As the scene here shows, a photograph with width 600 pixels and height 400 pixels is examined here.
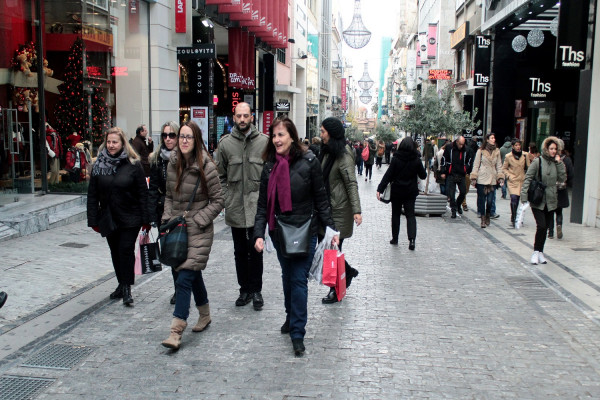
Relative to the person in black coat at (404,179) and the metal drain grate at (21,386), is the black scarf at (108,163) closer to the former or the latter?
the metal drain grate at (21,386)

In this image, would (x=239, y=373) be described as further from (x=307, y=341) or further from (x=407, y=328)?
(x=407, y=328)

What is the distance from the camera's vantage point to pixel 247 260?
253 inches

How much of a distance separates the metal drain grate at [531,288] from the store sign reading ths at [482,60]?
1794cm

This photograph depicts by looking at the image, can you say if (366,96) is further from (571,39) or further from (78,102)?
(78,102)

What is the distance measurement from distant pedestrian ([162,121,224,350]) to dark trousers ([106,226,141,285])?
1143mm

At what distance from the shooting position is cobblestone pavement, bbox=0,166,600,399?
4.46 metres

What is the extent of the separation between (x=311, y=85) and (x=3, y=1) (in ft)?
143

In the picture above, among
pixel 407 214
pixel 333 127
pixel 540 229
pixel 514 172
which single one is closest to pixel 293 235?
pixel 333 127

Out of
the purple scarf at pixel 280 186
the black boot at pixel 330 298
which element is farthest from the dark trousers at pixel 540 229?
the purple scarf at pixel 280 186

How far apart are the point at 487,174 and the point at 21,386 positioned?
10283mm

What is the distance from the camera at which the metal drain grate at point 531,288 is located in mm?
7193

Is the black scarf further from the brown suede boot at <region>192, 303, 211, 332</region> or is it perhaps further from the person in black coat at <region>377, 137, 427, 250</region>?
the person in black coat at <region>377, 137, 427, 250</region>

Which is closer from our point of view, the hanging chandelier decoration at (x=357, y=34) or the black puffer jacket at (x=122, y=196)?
the black puffer jacket at (x=122, y=196)

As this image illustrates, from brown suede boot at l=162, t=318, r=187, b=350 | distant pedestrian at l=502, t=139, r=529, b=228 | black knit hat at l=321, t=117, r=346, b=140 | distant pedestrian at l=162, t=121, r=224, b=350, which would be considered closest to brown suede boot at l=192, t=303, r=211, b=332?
distant pedestrian at l=162, t=121, r=224, b=350
